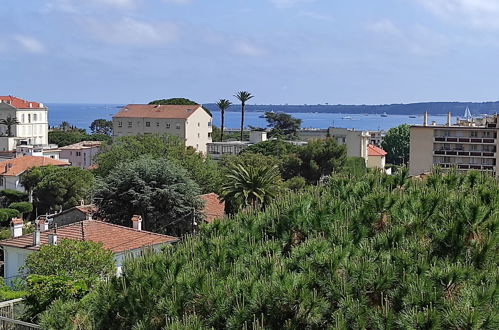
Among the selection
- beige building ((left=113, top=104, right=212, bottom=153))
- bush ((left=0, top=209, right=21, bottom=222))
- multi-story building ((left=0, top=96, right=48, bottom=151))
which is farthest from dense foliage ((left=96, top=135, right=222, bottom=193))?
multi-story building ((left=0, top=96, right=48, bottom=151))

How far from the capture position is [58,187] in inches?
2045

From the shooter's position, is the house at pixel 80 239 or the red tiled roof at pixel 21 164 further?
the red tiled roof at pixel 21 164

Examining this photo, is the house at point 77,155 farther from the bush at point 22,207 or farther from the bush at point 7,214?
the bush at point 7,214

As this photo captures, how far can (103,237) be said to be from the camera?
27.4m

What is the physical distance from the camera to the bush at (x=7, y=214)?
4656 centimetres

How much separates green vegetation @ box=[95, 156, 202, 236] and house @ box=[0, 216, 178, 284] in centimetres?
969

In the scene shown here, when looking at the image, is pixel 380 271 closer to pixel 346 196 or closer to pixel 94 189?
pixel 346 196

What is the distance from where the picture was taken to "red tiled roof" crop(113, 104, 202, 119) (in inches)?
3435

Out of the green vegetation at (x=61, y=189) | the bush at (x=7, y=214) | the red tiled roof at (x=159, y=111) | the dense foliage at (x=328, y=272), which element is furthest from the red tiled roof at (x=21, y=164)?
the dense foliage at (x=328, y=272)

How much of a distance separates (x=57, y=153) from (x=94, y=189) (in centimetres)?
4156

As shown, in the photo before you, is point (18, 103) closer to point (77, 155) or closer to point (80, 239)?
point (77, 155)

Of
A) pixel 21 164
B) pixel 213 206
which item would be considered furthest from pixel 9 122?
pixel 213 206

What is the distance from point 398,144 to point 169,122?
3907 centimetres

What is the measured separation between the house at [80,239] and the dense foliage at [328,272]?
12870mm
